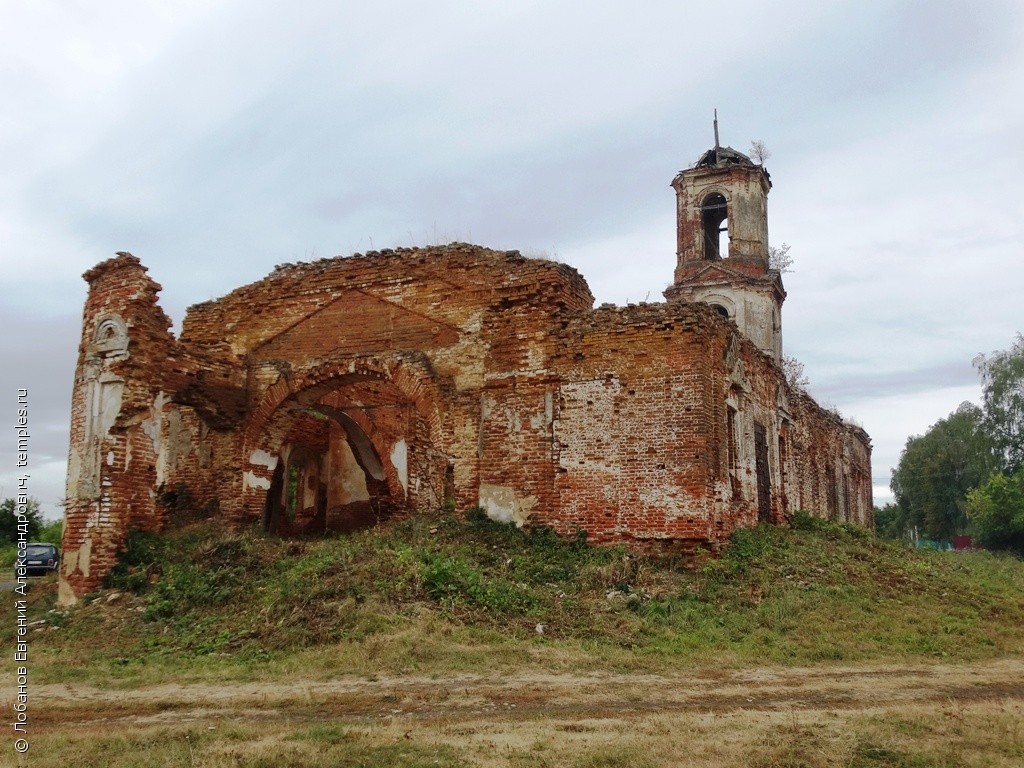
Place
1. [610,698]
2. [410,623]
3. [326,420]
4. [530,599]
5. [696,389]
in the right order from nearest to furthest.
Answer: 1. [610,698]
2. [410,623]
3. [530,599]
4. [696,389]
5. [326,420]

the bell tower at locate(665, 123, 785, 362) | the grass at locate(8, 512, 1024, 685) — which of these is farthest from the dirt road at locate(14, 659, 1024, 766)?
the bell tower at locate(665, 123, 785, 362)

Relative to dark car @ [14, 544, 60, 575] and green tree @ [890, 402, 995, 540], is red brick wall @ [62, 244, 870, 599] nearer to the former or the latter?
dark car @ [14, 544, 60, 575]

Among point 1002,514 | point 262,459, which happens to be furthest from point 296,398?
point 1002,514

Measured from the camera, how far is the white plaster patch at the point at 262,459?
15.3m

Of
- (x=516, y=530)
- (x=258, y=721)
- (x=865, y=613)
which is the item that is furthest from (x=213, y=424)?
(x=865, y=613)

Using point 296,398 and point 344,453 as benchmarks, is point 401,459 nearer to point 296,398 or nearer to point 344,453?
point 296,398

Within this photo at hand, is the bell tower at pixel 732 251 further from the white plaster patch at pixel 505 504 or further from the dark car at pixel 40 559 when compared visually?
the dark car at pixel 40 559

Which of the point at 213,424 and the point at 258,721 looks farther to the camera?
the point at 213,424

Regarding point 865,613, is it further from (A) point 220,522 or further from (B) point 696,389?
(A) point 220,522

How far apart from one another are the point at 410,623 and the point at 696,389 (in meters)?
5.39

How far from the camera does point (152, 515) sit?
1291cm

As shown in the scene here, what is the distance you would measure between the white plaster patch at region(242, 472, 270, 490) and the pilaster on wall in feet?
7.19

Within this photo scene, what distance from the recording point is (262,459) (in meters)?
15.4

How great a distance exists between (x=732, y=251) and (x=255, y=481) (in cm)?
1721
